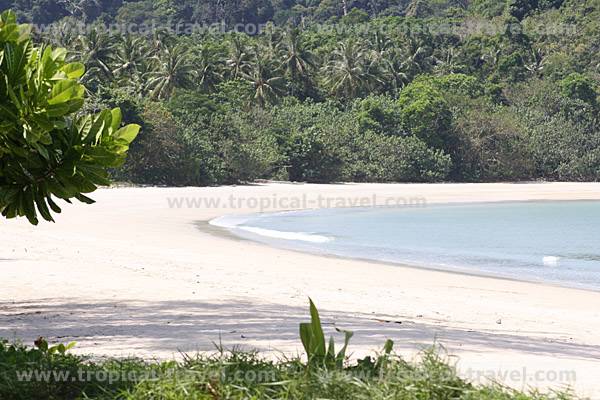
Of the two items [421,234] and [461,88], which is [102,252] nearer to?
[421,234]

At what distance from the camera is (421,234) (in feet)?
83.9

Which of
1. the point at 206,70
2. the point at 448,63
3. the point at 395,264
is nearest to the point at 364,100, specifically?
the point at 206,70

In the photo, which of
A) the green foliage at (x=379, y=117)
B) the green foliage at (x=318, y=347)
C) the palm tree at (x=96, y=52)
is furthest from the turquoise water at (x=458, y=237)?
the palm tree at (x=96, y=52)

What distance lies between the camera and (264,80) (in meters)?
61.8

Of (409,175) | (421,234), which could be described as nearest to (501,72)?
(409,175)

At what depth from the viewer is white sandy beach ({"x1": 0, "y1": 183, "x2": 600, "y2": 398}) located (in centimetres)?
654

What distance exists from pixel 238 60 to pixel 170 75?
25.7 feet

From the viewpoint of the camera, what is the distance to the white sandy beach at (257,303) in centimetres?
654

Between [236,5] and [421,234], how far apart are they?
92.8 metres

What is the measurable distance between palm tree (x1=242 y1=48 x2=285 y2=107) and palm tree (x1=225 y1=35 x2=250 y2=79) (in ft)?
1.38

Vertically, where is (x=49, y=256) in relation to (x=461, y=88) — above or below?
below

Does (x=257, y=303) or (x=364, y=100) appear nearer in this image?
(x=257, y=303)

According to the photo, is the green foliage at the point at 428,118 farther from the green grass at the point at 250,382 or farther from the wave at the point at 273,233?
the green grass at the point at 250,382

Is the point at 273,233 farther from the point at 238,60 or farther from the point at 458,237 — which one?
the point at 238,60
